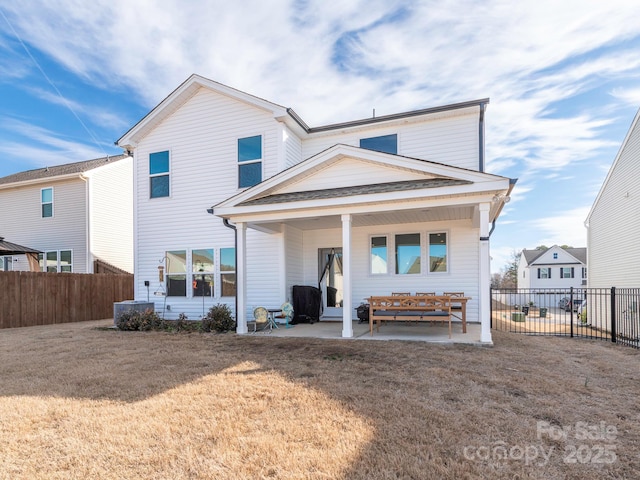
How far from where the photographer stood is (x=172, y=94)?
11.2m

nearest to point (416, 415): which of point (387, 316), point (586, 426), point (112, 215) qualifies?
point (586, 426)

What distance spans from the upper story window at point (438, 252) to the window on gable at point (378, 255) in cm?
130

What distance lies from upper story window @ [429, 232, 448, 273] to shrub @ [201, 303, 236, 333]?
18.8ft

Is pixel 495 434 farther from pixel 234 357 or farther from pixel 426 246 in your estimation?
pixel 426 246

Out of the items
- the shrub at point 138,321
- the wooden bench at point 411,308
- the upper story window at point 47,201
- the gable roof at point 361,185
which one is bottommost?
the shrub at point 138,321

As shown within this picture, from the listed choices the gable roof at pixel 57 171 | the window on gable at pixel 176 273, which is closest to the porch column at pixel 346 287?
the window on gable at pixel 176 273

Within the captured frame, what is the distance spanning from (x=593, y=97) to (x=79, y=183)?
20.4 metres

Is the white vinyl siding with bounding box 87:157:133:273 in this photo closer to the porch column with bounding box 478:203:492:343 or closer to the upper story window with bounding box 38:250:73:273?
the upper story window with bounding box 38:250:73:273

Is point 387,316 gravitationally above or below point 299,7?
below

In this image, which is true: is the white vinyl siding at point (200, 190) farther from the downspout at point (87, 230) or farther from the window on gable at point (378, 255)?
the downspout at point (87, 230)

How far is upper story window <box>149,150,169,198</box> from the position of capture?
38.7 feet

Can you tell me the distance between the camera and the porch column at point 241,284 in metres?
8.82

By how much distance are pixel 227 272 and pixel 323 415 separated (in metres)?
7.91

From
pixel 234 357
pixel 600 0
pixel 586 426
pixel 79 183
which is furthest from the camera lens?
pixel 79 183
